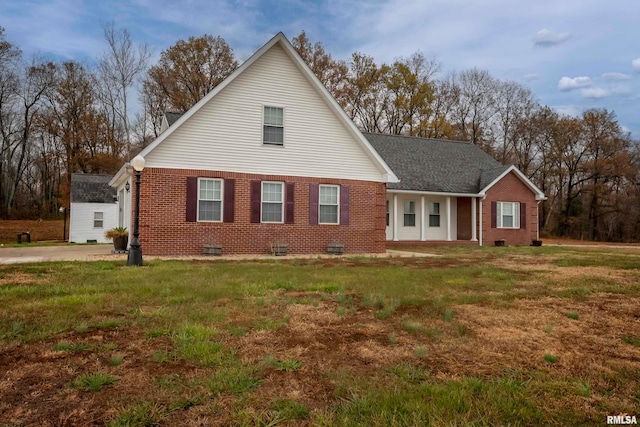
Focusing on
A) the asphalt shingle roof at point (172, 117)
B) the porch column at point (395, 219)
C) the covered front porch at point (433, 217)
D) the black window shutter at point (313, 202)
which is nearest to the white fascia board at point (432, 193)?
the covered front porch at point (433, 217)

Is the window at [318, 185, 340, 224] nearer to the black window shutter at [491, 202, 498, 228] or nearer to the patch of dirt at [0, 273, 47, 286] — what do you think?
the patch of dirt at [0, 273, 47, 286]

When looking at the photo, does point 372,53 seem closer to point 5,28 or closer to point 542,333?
point 5,28

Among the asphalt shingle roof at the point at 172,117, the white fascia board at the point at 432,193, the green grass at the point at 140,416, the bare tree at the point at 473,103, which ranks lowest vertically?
the green grass at the point at 140,416

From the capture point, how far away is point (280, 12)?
18453 millimetres

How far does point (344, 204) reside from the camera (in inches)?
619

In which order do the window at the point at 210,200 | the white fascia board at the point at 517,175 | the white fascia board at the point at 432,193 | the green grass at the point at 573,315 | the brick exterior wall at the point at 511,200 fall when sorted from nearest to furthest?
the green grass at the point at 573,315 < the window at the point at 210,200 < the white fascia board at the point at 432,193 < the white fascia board at the point at 517,175 < the brick exterior wall at the point at 511,200

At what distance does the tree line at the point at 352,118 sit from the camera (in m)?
34.1

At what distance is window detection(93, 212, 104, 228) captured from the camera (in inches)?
1079

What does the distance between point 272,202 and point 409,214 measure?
29.9 ft

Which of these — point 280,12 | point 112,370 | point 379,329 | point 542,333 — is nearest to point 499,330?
point 542,333

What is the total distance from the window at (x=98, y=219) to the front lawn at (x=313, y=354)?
74.1 ft

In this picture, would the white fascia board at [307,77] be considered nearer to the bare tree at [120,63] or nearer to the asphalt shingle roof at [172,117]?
the asphalt shingle roof at [172,117]

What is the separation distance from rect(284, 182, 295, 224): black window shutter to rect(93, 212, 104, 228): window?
18545 mm

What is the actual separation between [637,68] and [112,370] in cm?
2883
